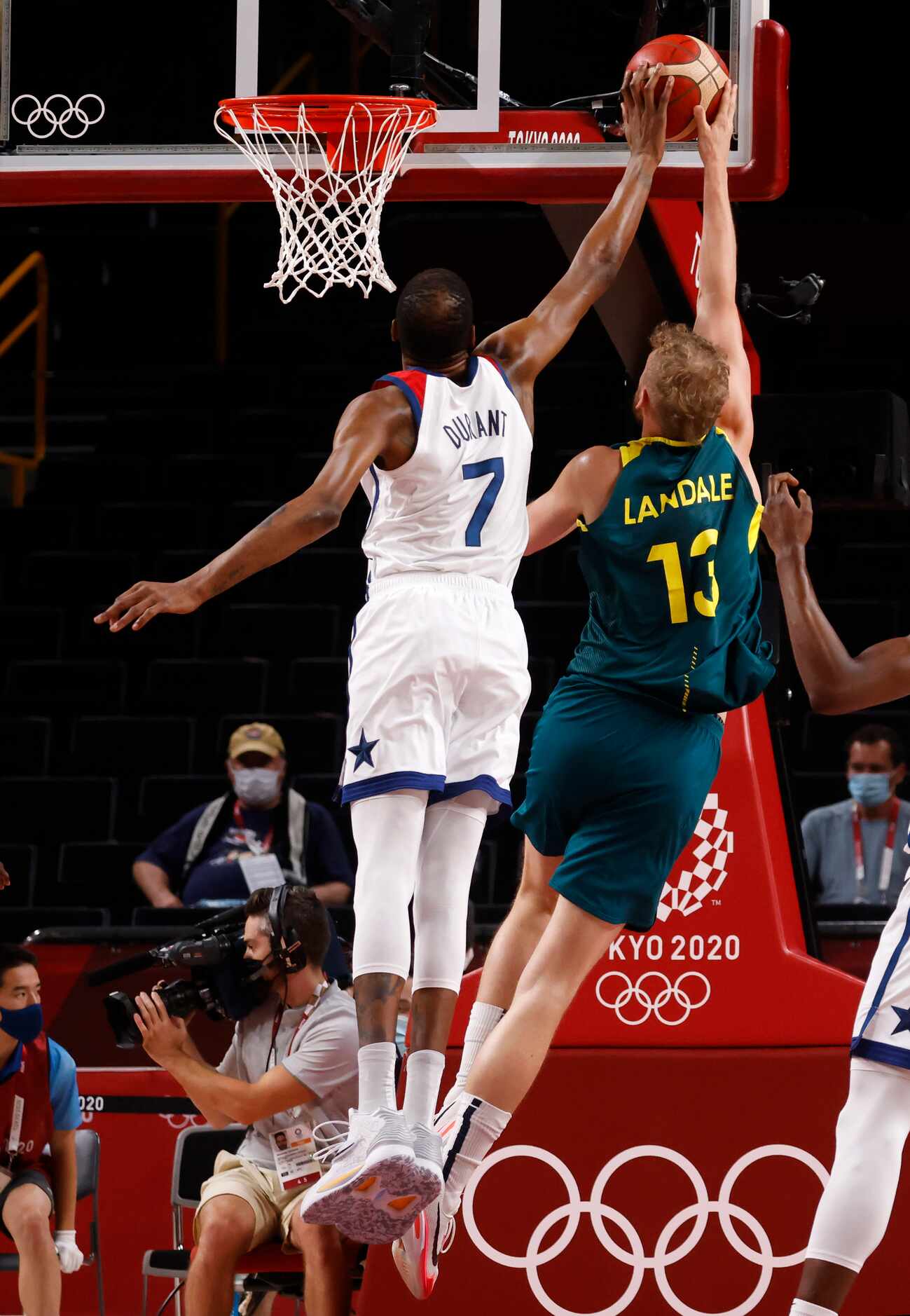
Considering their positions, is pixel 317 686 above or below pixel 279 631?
below

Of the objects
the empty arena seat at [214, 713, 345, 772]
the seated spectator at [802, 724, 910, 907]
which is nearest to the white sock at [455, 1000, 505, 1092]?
the seated spectator at [802, 724, 910, 907]

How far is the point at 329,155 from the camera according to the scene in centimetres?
591

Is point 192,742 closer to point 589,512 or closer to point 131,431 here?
point 131,431

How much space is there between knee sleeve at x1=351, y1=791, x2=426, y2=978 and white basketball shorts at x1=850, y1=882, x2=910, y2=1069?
3.86ft

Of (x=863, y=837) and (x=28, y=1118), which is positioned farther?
(x=863, y=837)

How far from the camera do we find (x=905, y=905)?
15.9 ft

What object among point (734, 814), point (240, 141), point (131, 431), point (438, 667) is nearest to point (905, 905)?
point (438, 667)

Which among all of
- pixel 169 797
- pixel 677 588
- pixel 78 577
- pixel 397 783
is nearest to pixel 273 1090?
pixel 397 783

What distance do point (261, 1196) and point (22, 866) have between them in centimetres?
536

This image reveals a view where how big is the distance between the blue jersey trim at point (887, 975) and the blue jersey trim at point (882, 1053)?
19mm

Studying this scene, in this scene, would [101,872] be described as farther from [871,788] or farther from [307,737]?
[871,788]

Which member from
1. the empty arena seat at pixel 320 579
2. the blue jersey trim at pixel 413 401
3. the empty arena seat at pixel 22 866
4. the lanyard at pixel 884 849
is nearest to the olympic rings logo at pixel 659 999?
the blue jersey trim at pixel 413 401

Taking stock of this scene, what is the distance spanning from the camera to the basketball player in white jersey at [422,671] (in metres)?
4.77

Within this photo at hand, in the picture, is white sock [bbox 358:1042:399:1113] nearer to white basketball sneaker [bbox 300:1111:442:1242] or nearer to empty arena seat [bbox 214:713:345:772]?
white basketball sneaker [bbox 300:1111:442:1242]
